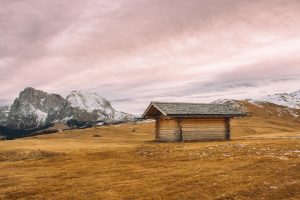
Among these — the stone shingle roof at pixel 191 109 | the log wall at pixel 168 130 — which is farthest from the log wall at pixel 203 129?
the stone shingle roof at pixel 191 109

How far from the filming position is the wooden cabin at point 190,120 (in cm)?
4294

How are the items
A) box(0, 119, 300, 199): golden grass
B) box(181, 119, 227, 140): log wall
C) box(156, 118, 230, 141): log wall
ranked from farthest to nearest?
box(181, 119, 227, 140): log wall < box(156, 118, 230, 141): log wall < box(0, 119, 300, 199): golden grass

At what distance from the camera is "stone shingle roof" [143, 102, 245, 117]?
4258 centimetres

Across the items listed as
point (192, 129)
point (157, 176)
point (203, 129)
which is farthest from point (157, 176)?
point (203, 129)

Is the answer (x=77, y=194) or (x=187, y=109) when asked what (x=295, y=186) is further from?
(x=187, y=109)

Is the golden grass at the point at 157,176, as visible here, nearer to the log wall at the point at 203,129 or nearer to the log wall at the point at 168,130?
the log wall at the point at 168,130

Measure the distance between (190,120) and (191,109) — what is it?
4.17 feet

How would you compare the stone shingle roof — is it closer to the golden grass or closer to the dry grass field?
the golden grass

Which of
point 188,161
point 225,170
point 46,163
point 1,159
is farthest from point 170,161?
point 1,159

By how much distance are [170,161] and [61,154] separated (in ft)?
30.3

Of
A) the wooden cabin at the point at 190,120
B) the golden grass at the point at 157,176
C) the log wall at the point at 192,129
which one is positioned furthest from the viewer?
the log wall at the point at 192,129

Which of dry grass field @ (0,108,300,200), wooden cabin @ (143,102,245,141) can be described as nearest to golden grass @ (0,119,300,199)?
dry grass field @ (0,108,300,200)

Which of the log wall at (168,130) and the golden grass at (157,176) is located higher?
the log wall at (168,130)

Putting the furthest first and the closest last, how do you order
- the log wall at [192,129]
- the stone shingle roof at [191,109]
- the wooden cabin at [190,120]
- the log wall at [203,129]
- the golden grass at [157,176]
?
the log wall at [203,129], the log wall at [192,129], the wooden cabin at [190,120], the stone shingle roof at [191,109], the golden grass at [157,176]
